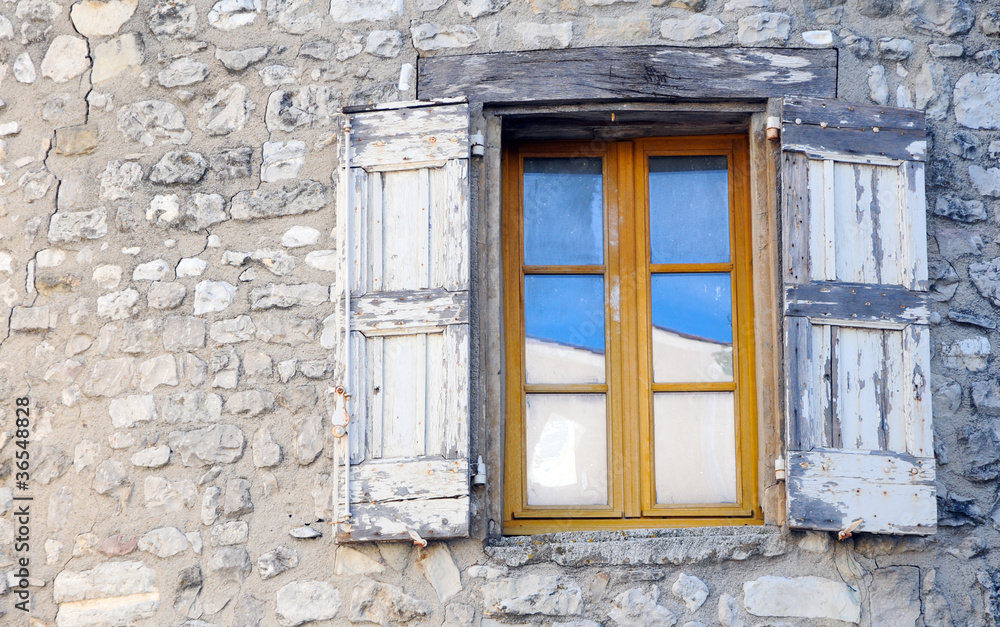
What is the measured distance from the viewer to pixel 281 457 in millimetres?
3404

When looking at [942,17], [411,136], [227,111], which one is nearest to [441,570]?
[411,136]

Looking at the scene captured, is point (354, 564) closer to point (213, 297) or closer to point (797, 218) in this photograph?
point (213, 297)

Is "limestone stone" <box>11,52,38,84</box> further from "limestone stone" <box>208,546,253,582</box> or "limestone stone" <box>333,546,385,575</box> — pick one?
"limestone stone" <box>333,546,385,575</box>

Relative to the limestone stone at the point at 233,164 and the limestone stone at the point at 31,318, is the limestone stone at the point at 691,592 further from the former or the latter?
the limestone stone at the point at 31,318

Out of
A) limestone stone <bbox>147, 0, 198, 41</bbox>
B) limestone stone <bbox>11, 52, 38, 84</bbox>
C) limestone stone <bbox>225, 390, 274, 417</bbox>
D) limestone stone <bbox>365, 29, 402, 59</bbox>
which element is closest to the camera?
limestone stone <bbox>225, 390, 274, 417</bbox>

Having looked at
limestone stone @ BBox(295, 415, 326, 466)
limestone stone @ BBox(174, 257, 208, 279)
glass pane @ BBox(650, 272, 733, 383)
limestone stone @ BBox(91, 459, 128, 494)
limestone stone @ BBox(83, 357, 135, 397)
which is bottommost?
limestone stone @ BBox(91, 459, 128, 494)

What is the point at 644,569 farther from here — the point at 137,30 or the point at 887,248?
the point at 137,30

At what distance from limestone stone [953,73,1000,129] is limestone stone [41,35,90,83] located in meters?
3.06

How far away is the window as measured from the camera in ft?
11.5

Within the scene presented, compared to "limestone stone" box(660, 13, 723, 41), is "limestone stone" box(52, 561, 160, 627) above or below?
below

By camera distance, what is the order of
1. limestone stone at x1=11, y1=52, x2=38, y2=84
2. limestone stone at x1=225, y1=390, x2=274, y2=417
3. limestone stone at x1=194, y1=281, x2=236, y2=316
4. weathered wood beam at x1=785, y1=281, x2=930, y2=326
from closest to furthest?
weathered wood beam at x1=785, y1=281, x2=930, y2=326 → limestone stone at x1=225, y1=390, x2=274, y2=417 → limestone stone at x1=194, y1=281, x2=236, y2=316 → limestone stone at x1=11, y1=52, x2=38, y2=84

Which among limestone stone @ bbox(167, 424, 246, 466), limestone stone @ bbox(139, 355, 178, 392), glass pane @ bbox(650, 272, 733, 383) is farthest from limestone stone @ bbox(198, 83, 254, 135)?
glass pane @ bbox(650, 272, 733, 383)

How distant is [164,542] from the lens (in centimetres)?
339

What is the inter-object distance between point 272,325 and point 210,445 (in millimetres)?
434
